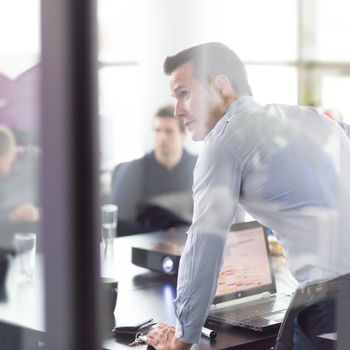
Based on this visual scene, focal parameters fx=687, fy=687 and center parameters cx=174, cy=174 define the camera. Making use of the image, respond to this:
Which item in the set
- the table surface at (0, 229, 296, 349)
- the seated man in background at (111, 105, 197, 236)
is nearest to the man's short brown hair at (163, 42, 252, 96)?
the table surface at (0, 229, 296, 349)

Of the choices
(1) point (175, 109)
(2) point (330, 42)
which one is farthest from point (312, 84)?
(1) point (175, 109)

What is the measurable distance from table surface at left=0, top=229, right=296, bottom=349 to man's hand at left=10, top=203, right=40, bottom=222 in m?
0.07

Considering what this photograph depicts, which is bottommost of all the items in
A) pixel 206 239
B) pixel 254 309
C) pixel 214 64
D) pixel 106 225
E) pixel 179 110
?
pixel 254 309

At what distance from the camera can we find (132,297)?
1.94 metres

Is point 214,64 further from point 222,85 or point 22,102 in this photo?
point 22,102

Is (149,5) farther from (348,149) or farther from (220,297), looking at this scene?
(220,297)

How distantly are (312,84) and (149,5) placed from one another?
2.06 ft

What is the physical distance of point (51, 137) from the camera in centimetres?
101

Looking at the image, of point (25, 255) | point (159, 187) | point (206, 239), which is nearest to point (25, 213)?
point (25, 255)

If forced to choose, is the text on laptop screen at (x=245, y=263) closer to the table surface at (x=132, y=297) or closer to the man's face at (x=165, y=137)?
the table surface at (x=132, y=297)

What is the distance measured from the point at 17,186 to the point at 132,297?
874 millimetres

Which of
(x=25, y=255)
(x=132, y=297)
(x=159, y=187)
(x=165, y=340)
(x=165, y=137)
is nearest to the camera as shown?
(x=25, y=255)

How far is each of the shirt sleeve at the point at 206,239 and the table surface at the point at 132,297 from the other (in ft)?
0.23

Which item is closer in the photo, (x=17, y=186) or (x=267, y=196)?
(x=17, y=186)
